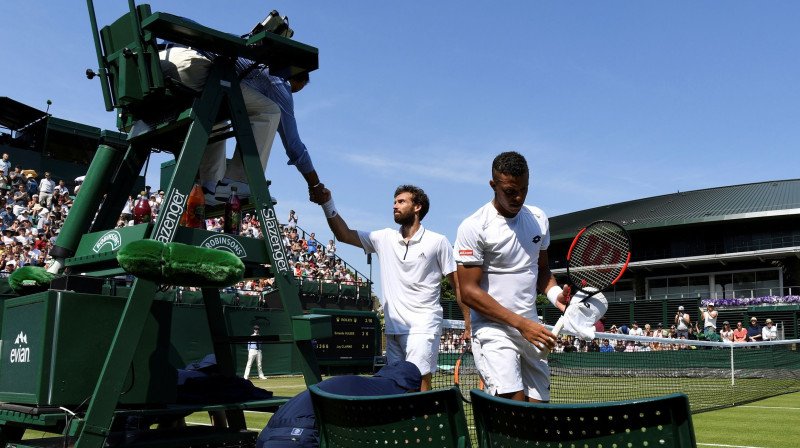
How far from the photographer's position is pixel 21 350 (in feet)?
15.3

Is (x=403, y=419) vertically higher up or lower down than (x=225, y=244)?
lower down

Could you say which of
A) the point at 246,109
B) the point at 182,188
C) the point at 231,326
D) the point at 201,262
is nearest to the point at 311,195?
the point at 246,109

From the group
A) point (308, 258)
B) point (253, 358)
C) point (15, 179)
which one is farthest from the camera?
point (308, 258)

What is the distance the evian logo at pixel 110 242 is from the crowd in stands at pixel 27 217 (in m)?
12.8

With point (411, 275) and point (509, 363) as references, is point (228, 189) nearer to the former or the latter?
point (411, 275)

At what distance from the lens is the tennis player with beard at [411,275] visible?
587 cm

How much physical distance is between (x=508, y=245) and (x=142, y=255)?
2.16m

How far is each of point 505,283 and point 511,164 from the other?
30.5 inches

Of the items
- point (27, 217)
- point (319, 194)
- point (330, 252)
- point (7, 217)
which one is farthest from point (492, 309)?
point (330, 252)

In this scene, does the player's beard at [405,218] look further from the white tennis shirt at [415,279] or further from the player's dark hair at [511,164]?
the player's dark hair at [511,164]

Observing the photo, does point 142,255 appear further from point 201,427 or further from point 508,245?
point 508,245

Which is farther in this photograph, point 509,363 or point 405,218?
point 405,218

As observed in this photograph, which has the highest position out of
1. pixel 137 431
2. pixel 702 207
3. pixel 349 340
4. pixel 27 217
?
pixel 702 207

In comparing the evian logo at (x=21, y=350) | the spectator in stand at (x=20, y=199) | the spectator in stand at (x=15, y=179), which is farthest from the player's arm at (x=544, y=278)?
the spectator in stand at (x=15, y=179)
